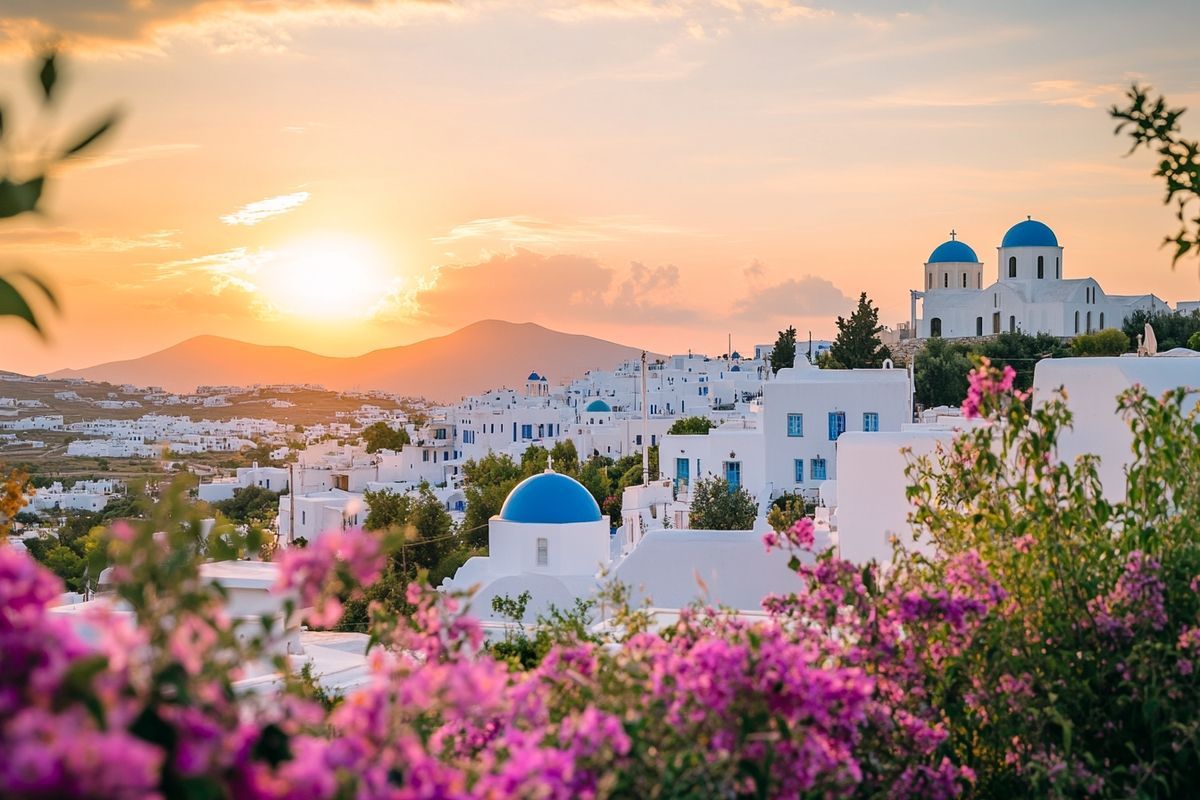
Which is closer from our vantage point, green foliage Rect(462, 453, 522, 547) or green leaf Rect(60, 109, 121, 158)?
green leaf Rect(60, 109, 121, 158)

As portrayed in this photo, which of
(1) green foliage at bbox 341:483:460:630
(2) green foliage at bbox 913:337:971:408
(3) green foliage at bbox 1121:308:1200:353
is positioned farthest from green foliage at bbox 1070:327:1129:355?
(1) green foliage at bbox 341:483:460:630

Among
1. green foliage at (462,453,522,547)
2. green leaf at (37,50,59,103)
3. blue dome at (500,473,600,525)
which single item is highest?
green leaf at (37,50,59,103)

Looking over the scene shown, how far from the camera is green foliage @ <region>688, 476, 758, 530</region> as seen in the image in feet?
100

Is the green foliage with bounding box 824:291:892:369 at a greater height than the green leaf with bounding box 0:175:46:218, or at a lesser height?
greater

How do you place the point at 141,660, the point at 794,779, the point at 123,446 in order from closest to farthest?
the point at 141,660, the point at 794,779, the point at 123,446

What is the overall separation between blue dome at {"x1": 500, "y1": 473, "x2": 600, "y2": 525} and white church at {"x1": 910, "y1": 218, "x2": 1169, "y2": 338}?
50.8 m

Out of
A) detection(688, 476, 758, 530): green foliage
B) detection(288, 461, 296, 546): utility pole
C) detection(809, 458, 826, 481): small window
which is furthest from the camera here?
detection(288, 461, 296, 546): utility pole

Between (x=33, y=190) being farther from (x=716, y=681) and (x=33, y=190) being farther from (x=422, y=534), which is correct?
(x=422, y=534)

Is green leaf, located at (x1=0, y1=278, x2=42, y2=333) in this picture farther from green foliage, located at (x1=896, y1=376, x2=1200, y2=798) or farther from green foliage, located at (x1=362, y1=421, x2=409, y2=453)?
green foliage, located at (x1=362, y1=421, x2=409, y2=453)

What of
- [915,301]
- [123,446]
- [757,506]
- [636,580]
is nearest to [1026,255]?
[915,301]

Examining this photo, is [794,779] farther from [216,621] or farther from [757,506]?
[757,506]

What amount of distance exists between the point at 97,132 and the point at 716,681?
60.6 inches

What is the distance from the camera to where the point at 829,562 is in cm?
370

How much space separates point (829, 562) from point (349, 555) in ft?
6.61
